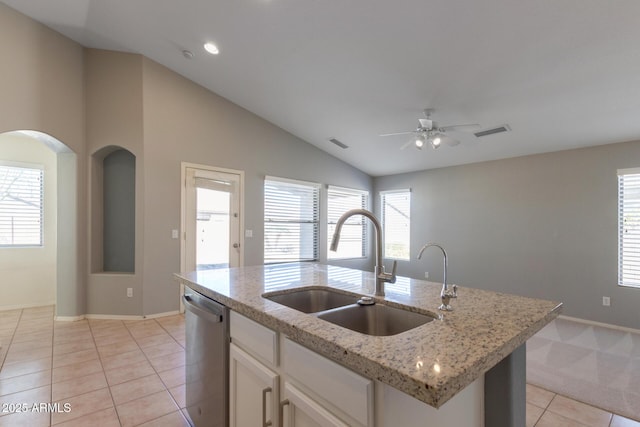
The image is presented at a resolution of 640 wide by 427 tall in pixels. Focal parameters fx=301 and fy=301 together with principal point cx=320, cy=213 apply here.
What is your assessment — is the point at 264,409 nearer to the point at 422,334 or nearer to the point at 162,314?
the point at 422,334

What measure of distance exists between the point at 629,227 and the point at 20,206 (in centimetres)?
826

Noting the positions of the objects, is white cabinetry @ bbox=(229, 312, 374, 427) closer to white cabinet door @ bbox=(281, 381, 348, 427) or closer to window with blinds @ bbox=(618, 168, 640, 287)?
white cabinet door @ bbox=(281, 381, 348, 427)

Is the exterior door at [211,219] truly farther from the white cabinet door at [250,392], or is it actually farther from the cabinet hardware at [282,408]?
the cabinet hardware at [282,408]

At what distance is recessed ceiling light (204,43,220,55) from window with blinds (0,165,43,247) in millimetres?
3340

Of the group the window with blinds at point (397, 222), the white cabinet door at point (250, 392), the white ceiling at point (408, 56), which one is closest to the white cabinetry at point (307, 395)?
the white cabinet door at point (250, 392)

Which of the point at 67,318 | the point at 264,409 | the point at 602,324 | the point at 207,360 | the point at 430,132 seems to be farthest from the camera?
the point at 602,324

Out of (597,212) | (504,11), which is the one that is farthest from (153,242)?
(597,212)

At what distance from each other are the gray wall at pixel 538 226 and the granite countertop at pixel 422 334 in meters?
3.84

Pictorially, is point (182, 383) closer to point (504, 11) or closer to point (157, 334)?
point (157, 334)

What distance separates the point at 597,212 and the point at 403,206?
3.07 metres

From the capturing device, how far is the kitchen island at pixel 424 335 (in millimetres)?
680

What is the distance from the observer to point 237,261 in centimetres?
467

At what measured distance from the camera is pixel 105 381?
2359mm

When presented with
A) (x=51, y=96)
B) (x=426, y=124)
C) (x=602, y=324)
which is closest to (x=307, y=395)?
(x=426, y=124)
